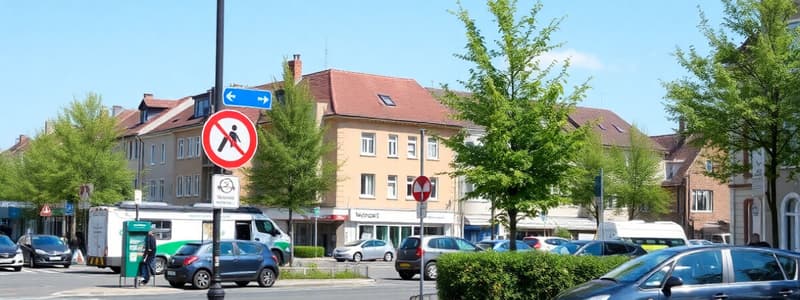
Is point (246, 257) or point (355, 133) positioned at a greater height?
point (355, 133)

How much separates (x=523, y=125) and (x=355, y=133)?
4006 centimetres

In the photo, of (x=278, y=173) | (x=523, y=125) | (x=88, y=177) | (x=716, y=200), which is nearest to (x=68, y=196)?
(x=88, y=177)

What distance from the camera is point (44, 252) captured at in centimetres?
4203

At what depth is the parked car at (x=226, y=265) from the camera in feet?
95.3

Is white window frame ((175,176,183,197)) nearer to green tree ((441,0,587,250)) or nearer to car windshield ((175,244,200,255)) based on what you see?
car windshield ((175,244,200,255))

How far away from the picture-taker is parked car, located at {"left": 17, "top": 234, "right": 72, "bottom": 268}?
138 ft

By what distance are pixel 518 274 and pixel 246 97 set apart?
22.5ft

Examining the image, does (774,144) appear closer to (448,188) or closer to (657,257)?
(657,257)

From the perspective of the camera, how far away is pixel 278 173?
50.2 metres

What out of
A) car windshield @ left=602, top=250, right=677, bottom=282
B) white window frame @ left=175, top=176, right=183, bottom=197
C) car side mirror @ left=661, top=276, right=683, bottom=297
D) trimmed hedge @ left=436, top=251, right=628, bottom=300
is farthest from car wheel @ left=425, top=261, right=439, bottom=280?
white window frame @ left=175, top=176, right=183, bottom=197

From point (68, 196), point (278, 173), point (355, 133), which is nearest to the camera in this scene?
point (278, 173)

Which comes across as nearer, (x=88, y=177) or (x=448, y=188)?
(x=88, y=177)

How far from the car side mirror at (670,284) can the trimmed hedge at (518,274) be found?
4.66 meters

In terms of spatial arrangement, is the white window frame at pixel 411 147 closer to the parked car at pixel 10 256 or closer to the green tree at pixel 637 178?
the green tree at pixel 637 178
